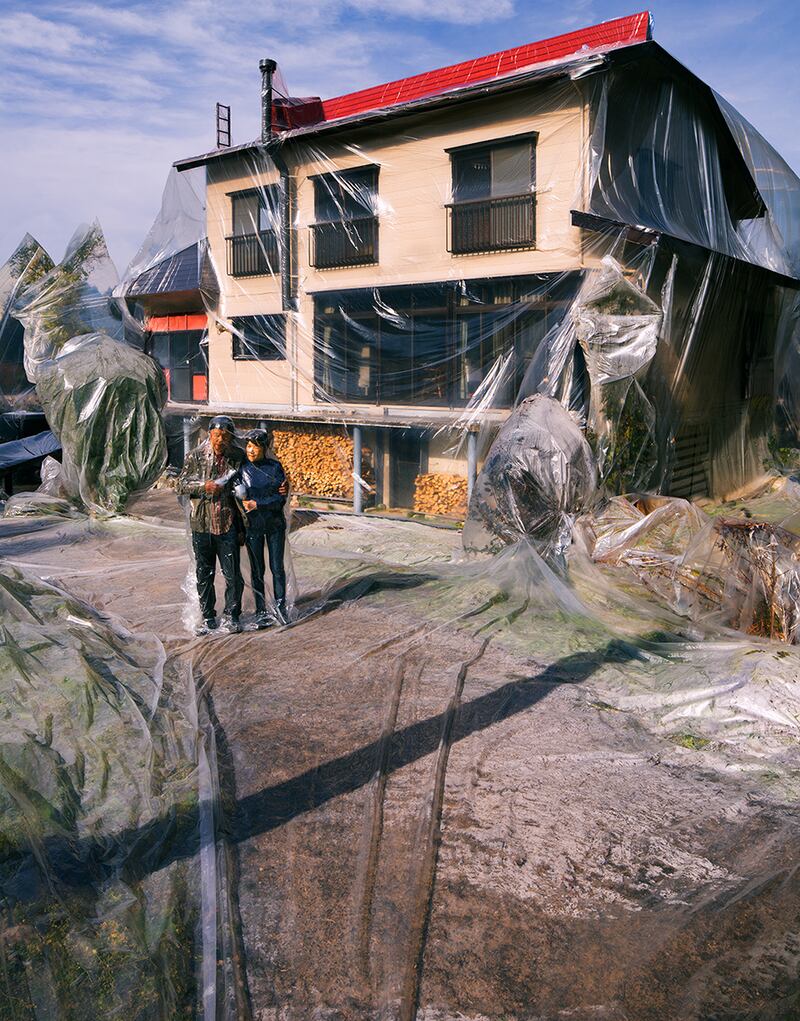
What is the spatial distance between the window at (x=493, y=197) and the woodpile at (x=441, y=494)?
303 centimetres

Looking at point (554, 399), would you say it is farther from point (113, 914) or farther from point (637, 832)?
point (113, 914)

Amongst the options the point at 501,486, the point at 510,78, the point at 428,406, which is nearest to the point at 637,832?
the point at 501,486

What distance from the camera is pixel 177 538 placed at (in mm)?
9773

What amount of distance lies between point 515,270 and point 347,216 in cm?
258

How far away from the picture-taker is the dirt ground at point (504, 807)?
2662 millimetres

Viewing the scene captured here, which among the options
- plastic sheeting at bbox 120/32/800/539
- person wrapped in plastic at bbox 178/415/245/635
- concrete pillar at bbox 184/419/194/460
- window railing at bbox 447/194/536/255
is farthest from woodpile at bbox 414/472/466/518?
person wrapped in plastic at bbox 178/415/245/635

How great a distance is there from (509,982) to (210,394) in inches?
488

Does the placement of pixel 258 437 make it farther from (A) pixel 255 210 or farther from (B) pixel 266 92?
(B) pixel 266 92

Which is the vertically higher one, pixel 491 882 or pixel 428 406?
pixel 428 406

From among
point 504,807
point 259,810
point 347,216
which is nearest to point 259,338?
point 347,216

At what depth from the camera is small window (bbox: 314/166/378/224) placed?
38.4 feet

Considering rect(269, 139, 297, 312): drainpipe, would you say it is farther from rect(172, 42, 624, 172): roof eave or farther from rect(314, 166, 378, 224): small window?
rect(314, 166, 378, 224): small window

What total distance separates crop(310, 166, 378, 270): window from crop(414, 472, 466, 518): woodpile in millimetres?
3351

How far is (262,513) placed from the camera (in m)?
6.19
